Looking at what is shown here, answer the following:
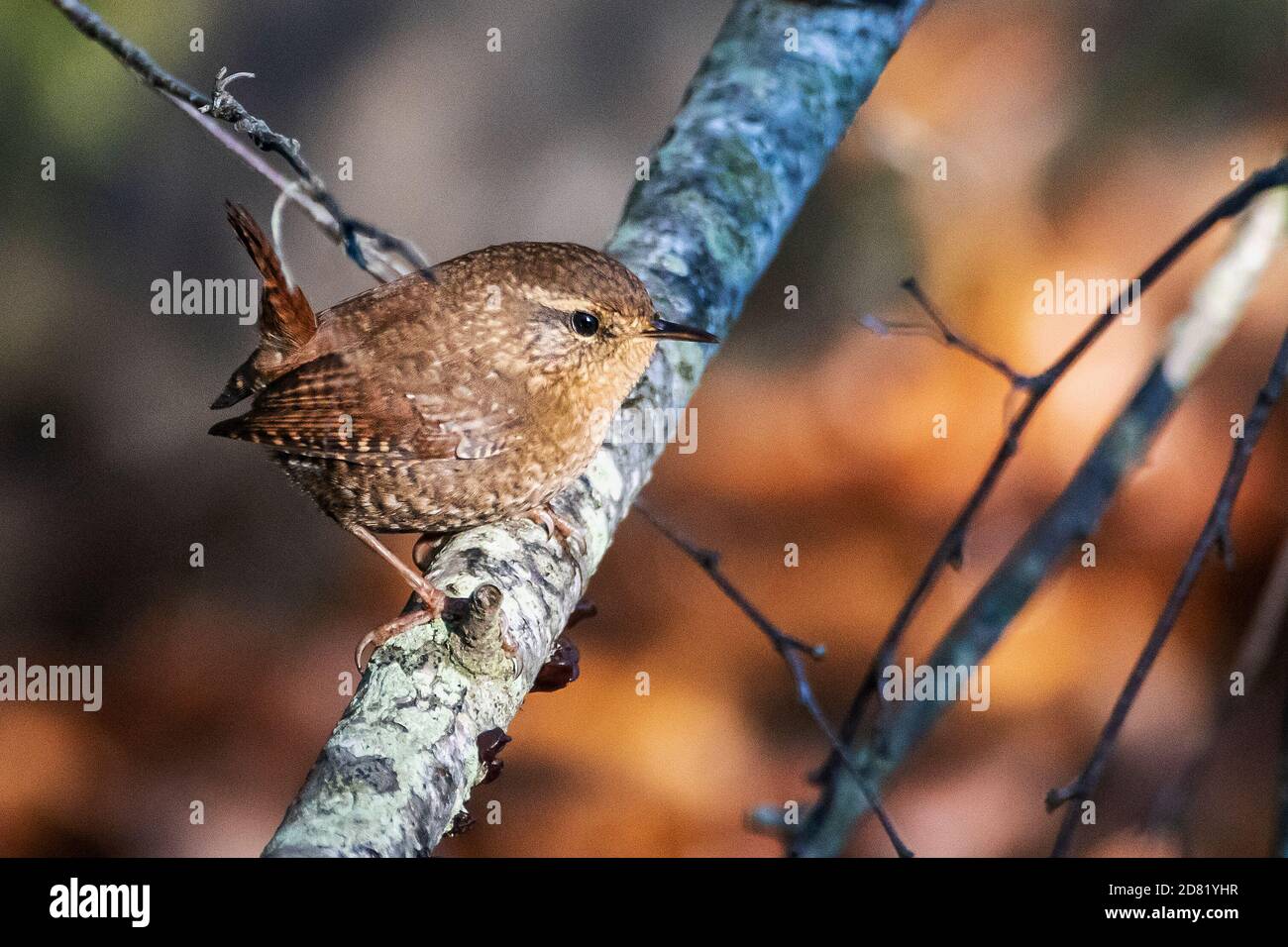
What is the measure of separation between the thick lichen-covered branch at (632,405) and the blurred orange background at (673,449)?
141 cm

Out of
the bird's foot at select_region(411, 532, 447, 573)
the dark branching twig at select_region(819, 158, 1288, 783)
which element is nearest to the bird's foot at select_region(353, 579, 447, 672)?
the bird's foot at select_region(411, 532, 447, 573)

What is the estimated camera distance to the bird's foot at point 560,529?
2.12 meters

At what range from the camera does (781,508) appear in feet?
13.3

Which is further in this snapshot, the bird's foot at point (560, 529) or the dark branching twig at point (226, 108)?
the bird's foot at point (560, 529)

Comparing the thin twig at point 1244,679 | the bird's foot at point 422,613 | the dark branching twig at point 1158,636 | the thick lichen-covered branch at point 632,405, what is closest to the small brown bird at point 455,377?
the thick lichen-covered branch at point 632,405

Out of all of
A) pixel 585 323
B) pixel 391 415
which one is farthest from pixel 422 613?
pixel 585 323

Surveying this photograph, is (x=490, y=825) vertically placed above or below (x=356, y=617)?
below

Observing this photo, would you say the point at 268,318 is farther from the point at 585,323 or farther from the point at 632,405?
the point at 632,405

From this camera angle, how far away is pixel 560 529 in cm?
214

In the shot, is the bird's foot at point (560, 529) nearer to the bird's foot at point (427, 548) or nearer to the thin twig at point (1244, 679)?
the bird's foot at point (427, 548)

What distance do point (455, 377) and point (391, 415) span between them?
15cm

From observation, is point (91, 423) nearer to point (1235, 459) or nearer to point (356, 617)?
point (356, 617)
